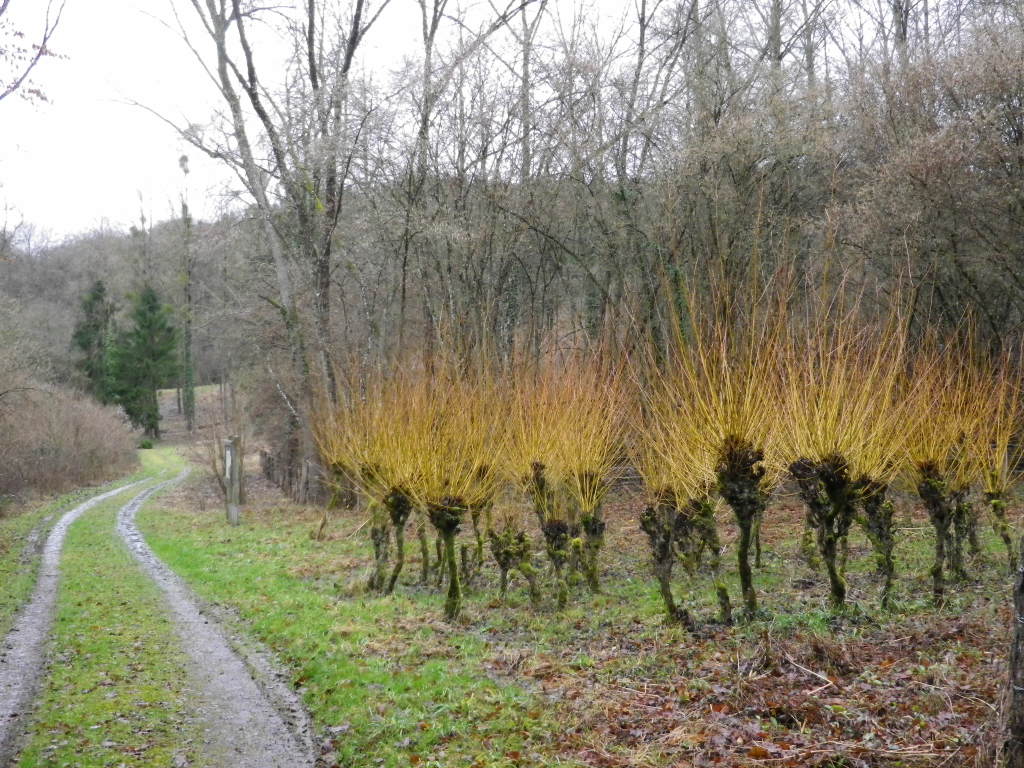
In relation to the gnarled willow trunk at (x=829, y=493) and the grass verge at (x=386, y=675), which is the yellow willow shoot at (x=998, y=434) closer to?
the gnarled willow trunk at (x=829, y=493)

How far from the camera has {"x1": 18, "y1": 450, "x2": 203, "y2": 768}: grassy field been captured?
23.6 feet

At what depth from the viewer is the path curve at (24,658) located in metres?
7.71

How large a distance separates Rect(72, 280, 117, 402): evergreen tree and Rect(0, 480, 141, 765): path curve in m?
44.1

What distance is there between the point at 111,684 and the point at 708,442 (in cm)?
677

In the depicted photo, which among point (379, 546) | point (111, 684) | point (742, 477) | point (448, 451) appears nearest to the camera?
point (742, 477)

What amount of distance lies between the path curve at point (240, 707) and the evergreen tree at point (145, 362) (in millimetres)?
50554

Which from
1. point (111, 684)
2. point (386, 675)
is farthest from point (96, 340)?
point (386, 675)

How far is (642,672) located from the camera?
8.11m

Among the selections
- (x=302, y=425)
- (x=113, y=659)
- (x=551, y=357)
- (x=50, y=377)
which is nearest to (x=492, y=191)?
(x=302, y=425)

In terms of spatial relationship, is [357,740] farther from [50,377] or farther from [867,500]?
[50,377]

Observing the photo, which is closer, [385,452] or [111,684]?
[111,684]

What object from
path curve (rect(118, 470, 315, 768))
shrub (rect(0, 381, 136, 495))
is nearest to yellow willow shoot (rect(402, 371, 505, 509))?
path curve (rect(118, 470, 315, 768))

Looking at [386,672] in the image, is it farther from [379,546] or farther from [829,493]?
[829,493]

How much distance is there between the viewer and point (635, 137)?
66.8 ft
